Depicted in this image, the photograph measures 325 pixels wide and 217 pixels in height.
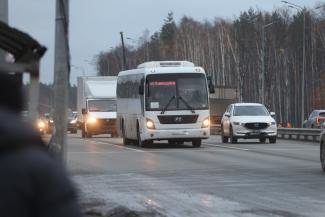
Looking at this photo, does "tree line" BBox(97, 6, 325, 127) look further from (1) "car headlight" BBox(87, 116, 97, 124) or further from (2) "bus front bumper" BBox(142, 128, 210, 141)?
(2) "bus front bumper" BBox(142, 128, 210, 141)

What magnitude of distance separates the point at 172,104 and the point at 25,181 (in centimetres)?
2671

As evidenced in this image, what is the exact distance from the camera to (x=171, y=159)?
895 inches

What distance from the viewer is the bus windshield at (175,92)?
1135 inches

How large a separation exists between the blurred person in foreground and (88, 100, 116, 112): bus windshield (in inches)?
1653

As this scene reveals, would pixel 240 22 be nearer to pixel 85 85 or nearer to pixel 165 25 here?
pixel 165 25

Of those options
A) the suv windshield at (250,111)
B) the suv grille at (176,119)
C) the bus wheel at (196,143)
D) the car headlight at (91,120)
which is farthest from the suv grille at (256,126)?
the car headlight at (91,120)

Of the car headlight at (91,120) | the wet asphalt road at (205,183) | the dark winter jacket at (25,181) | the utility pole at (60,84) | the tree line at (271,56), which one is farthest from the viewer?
the tree line at (271,56)

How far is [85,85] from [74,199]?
143 feet

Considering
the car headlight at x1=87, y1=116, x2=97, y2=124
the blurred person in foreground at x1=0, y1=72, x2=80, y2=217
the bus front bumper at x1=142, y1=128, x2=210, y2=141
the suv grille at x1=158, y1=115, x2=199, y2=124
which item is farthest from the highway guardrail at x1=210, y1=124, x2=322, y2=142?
the blurred person in foreground at x1=0, y1=72, x2=80, y2=217

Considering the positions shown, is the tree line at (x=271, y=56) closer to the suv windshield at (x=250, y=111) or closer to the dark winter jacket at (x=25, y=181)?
the suv windshield at (x=250, y=111)

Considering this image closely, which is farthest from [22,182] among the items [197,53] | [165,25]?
[165,25]

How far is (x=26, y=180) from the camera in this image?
215 centimetres

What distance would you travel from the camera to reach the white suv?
33.2 meters

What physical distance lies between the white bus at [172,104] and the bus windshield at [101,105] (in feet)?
47.3
